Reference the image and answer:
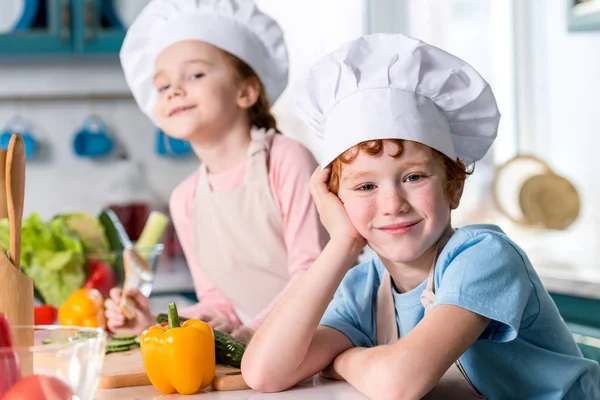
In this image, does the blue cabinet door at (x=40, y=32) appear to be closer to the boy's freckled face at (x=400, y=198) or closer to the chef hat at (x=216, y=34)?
the chef hat at (x=216, y=34)

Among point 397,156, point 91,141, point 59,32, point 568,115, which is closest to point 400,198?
point 397,156

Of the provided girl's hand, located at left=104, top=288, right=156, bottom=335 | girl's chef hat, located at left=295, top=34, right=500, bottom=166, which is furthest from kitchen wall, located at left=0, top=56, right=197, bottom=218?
girl's chef hat, located at left=295, top=34, right=500, bottom=166

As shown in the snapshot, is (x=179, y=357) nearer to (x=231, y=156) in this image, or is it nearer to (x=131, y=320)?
(x=131, y=320)

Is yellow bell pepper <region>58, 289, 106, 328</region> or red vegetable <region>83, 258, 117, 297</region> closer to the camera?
yellow bell pepper <region>58, 289, 106, 328</region>

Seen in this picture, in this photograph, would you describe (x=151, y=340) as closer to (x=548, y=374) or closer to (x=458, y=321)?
(x=458, y=321)

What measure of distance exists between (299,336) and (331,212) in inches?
8.2

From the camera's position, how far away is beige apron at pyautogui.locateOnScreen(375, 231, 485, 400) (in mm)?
1239

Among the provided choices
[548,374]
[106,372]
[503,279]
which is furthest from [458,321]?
[106,372]

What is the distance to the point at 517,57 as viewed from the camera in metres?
3.02

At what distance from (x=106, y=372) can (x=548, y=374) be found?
659mm

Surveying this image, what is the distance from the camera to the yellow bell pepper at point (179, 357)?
1.24 m

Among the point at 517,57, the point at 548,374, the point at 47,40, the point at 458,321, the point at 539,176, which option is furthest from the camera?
the point at 47,40

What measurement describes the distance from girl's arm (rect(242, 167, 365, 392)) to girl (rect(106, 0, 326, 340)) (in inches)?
22.3

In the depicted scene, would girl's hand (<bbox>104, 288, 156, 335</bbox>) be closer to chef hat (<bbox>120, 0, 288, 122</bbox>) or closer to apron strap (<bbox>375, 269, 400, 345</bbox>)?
apron strap (<bbox>375, 269, 400, 345</bbox>)
